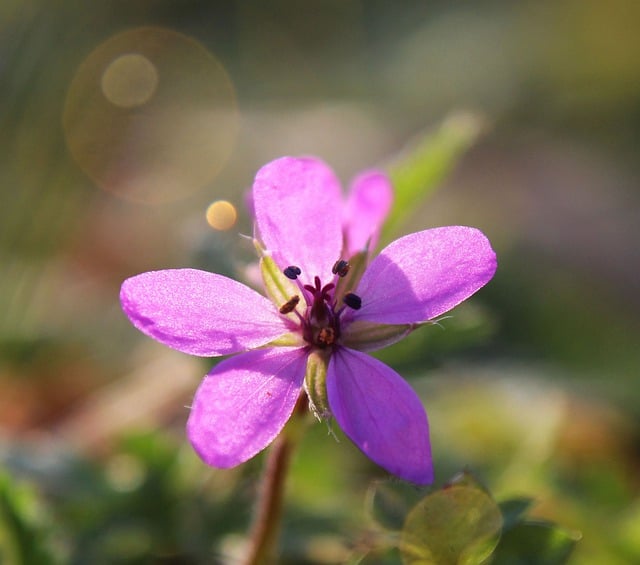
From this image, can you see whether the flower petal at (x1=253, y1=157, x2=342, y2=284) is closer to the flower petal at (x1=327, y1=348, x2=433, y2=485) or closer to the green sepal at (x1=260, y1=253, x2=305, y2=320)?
the green sepal at (x1=260, y1=253, x2=305, y2=320)

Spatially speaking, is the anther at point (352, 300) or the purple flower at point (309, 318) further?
the anther at point (352, 300)

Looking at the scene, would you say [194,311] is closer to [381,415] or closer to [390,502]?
[381,415]

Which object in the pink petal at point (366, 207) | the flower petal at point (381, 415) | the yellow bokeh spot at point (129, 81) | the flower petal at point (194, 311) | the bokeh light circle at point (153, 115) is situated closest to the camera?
the flower petal at point (381, 415)

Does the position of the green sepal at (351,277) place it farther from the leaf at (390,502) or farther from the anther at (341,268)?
the leaf at (390,502)

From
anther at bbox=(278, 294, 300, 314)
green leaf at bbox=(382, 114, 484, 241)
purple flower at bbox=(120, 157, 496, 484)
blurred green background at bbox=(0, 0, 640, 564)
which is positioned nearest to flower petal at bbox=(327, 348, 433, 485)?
purple flower at bbox=(120, 157, 496, 484)

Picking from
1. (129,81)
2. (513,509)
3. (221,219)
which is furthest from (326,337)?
(129,81)

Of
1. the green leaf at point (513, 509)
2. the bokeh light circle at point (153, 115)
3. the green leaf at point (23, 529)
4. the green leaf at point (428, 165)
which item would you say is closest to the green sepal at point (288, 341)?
the green leaf at point (513, 509)

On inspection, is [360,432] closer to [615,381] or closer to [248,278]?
[248,278]
